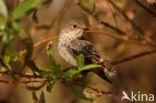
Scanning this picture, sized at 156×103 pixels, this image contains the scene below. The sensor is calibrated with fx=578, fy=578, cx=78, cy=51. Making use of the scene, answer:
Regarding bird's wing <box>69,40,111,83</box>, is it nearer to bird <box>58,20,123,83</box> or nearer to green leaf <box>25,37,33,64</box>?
bird <box>58,20,123,83</box>

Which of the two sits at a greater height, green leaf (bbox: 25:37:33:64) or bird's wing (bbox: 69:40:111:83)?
bird's wing (bbox: 69:40:111:83)

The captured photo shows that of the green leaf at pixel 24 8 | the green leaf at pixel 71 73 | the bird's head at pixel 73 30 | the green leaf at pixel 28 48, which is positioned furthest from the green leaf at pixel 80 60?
the bird's head at pixel 73 30

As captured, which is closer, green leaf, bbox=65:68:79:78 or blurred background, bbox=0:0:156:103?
green leaf, bbox=65:68:79:78

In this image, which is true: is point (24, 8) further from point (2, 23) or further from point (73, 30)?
point (73, 30)

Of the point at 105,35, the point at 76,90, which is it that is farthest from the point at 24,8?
the point at 105,35

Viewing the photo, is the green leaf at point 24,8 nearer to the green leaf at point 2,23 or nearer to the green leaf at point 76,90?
the green leaf at point 2,23

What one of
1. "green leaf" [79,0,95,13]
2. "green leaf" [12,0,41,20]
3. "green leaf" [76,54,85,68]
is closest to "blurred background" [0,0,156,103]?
"green leaf" [79,0,95,13]
